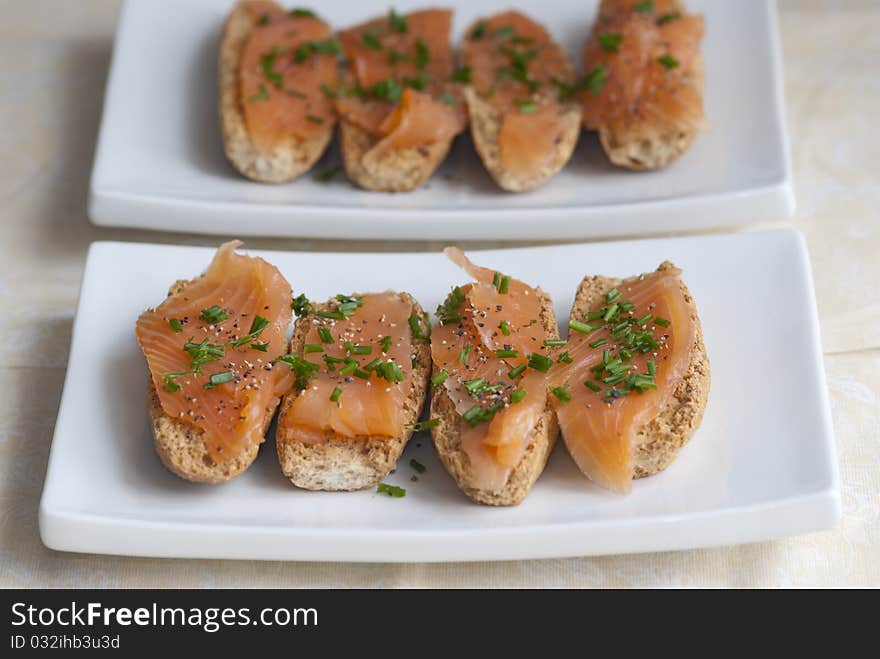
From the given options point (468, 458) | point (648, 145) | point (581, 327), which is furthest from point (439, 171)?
point (468, 458)

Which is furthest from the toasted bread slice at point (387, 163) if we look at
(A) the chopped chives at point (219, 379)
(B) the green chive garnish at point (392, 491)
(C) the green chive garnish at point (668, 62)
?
(B) the green chive garnish at point (392, 491)

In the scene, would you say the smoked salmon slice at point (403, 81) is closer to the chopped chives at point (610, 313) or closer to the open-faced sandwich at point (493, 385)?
the open-faced sandwich at point (493, 385)

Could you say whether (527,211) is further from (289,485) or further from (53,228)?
(53,228)

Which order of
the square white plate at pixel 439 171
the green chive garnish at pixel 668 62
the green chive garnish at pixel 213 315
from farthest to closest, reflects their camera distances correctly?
the green chive garnish at pixel 668 62
the square white plate at pixel 439 171
the green chive garnish at pixel 213 315

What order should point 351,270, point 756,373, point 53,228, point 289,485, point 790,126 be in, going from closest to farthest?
point 289,485, point 756,373, point 351,270, point 53,228, point 790,126

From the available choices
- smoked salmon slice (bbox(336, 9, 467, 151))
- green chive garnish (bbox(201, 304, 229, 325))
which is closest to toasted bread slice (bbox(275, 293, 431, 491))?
green chive garnish (bbox(201, 304, 229, 325))

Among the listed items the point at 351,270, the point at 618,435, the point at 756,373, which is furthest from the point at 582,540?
the point at 351,270
